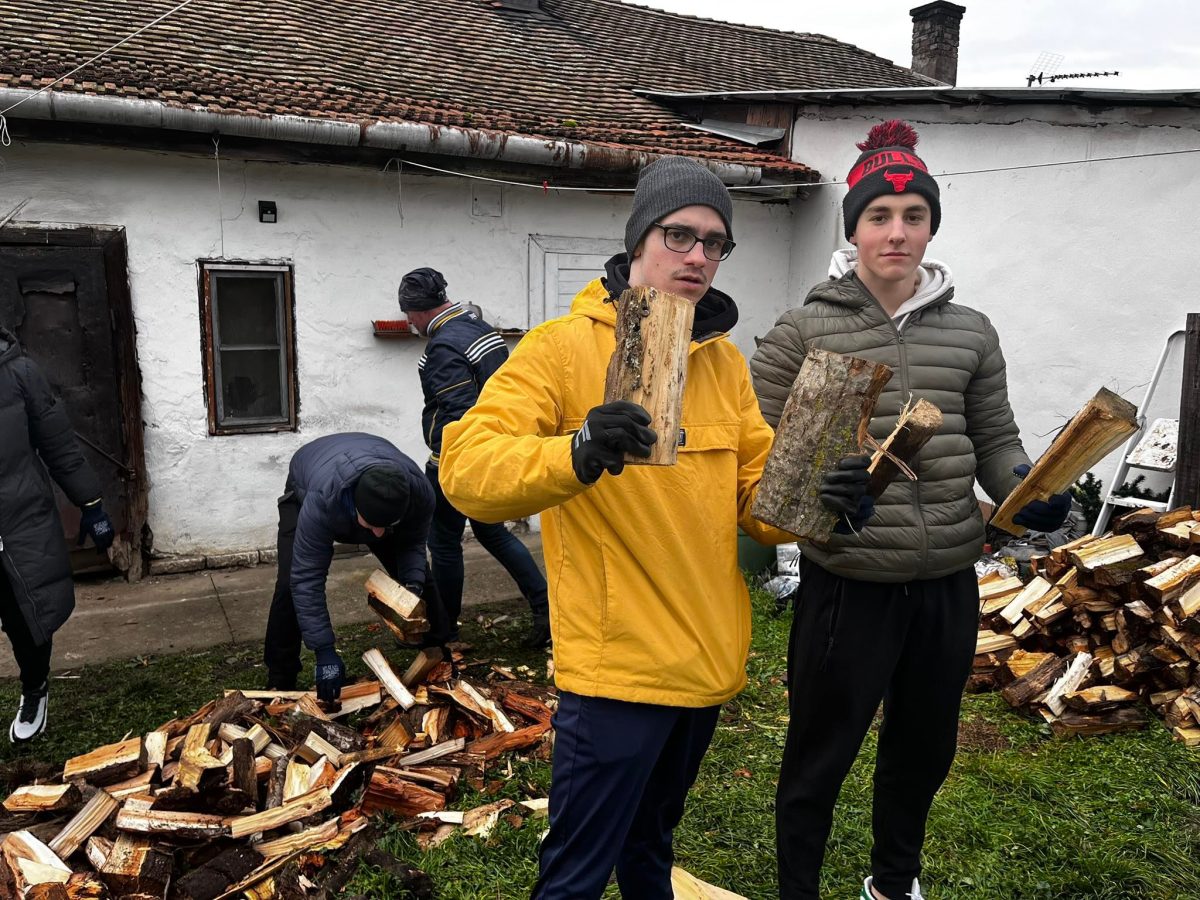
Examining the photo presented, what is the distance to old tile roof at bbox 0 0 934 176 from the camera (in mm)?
6266

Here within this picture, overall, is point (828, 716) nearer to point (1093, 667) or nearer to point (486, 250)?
point (1093, 667)

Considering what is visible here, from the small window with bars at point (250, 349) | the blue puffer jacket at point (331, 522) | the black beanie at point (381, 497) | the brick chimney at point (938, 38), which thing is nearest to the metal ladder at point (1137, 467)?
the blue puffer jacket at point (331, 522)

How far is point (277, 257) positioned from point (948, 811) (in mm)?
5753

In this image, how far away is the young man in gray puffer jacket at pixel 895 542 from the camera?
2.35 m

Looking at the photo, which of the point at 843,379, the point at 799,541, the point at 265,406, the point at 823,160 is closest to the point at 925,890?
the point at 799,541

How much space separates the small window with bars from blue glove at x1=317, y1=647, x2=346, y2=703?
3.48m

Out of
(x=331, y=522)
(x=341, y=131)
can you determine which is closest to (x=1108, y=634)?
(x=331, y=522)

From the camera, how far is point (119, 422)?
6.26 m

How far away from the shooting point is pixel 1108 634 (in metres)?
4.41

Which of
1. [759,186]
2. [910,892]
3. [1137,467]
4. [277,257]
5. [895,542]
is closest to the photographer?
[895,542]

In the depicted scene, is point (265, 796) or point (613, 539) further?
point (265, 796)

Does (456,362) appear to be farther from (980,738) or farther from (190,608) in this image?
(980,738)

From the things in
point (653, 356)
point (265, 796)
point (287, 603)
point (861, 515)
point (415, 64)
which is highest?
point (415, 64)

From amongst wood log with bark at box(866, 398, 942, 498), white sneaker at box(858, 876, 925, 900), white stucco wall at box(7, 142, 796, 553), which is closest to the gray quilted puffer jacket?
wood log with bark at box(866, 398, 942, 498)
